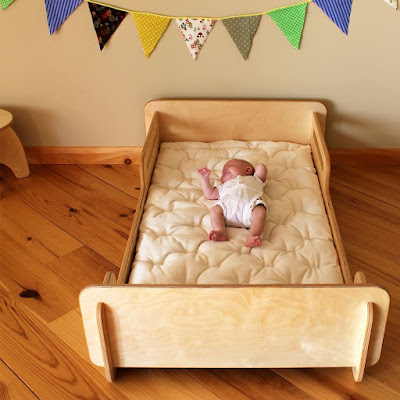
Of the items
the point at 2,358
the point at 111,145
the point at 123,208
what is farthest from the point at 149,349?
the point at 111,145

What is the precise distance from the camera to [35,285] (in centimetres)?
169

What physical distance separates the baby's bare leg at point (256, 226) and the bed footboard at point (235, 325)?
0.29 metres

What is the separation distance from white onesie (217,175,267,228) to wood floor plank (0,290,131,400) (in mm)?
567

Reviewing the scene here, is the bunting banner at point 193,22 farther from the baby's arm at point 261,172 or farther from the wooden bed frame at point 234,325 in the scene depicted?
the wooden bed frame at point 234,325

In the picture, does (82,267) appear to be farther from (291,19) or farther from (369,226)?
(291,19)

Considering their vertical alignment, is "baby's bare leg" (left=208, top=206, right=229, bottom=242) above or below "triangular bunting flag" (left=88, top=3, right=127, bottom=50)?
below

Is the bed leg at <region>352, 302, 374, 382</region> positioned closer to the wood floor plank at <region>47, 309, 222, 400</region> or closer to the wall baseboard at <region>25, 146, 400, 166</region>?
the wood floor plank at <region>47, 309, 222, 400</region>

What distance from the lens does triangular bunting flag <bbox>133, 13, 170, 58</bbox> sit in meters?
1.96

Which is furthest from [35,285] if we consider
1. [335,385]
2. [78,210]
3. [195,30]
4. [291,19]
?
[291,19]

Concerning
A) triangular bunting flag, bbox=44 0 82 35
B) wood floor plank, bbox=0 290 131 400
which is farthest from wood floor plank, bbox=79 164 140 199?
wood floor plank, bbox=0 290 131 400

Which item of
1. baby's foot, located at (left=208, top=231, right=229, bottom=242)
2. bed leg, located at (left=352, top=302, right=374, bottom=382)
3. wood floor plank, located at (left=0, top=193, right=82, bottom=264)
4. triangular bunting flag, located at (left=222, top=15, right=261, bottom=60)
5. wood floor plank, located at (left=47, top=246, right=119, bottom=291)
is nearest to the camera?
bed leg, located at (left=352, top=302, right=374, bottom=382)

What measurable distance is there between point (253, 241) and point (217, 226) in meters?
0.12

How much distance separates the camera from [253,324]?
1.29 meters

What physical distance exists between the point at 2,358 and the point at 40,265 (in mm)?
366
